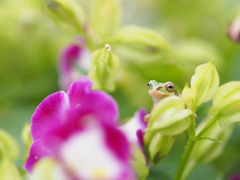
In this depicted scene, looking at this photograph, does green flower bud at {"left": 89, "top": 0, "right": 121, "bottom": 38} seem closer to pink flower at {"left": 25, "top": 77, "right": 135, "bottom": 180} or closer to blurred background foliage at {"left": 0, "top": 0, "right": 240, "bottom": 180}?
blurred background foliage at {"left": 0, "top": 0, "right": 240, "bottom": 180}

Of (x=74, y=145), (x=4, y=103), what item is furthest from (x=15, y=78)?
(x=74, y=145)

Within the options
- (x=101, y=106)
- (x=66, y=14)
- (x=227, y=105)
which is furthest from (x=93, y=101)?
(x=66, y=14)

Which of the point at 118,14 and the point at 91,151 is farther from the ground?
the point at 118,14

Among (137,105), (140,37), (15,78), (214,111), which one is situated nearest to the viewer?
(214,111)

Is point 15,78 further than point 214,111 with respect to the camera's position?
Yes

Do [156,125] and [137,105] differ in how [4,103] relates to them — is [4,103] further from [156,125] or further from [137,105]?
[156,125]

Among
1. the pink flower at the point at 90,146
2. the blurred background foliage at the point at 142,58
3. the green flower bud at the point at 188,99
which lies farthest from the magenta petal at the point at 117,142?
the blurred background foliage at the point at 142,58

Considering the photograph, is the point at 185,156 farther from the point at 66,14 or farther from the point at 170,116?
the point at 66,14
